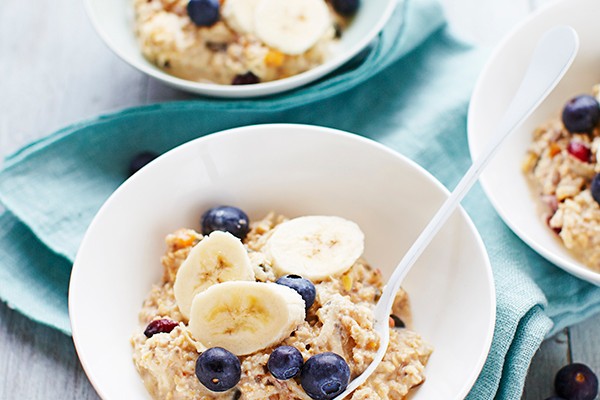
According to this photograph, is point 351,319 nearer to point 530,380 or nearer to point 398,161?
point 398,161

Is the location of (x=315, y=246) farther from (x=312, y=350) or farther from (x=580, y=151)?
(x=580, y=151)

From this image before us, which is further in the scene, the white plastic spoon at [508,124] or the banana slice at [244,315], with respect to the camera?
the white plastic spoon at [508,124]

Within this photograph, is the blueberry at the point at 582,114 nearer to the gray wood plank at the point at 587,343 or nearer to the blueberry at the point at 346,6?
the gray wood plank at the point at 587,343

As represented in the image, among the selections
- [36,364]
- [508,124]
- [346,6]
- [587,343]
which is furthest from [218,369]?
[346,6]

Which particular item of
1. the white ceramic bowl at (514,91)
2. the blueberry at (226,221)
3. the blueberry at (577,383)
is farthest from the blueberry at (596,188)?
the blueberry at (226,221)

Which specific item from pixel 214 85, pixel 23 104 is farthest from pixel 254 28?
pixel 23 104

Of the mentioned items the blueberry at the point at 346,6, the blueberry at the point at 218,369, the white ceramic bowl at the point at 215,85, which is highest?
the blueberry at the point at 346,6

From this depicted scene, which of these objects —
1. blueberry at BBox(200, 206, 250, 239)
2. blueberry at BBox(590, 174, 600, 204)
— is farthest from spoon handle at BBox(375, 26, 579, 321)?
blueberry at BBox(200, 206, 250, 239)
